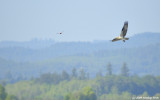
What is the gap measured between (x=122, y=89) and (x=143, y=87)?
6868mm

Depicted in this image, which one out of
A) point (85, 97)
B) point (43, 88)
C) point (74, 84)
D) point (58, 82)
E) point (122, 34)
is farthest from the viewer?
point (58, 82)

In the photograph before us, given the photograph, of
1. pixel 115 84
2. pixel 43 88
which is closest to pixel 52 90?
pixel 43 88

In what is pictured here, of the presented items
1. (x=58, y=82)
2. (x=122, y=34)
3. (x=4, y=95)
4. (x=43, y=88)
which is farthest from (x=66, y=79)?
(x=122, y=34)

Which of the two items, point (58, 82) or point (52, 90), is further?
point (58, 82)

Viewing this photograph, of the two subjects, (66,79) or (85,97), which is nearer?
(85,97)

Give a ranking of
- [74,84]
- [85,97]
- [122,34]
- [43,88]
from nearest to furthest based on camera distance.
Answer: [122,34], [85,97], [43,88], [74,84]

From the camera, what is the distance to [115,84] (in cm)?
16888

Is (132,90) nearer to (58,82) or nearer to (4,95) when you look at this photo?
(58,82)

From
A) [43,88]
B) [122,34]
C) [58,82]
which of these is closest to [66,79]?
[58,82]

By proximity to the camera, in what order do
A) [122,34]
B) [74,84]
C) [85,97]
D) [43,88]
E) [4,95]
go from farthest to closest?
[74,84] → [43,88] → [85,97] → [4,95] → [122,34]

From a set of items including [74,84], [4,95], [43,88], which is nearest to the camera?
[4,95]

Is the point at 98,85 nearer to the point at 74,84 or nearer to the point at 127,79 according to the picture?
the point at 74,84

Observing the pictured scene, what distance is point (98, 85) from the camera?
15712cm

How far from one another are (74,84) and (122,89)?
14.5 meters
